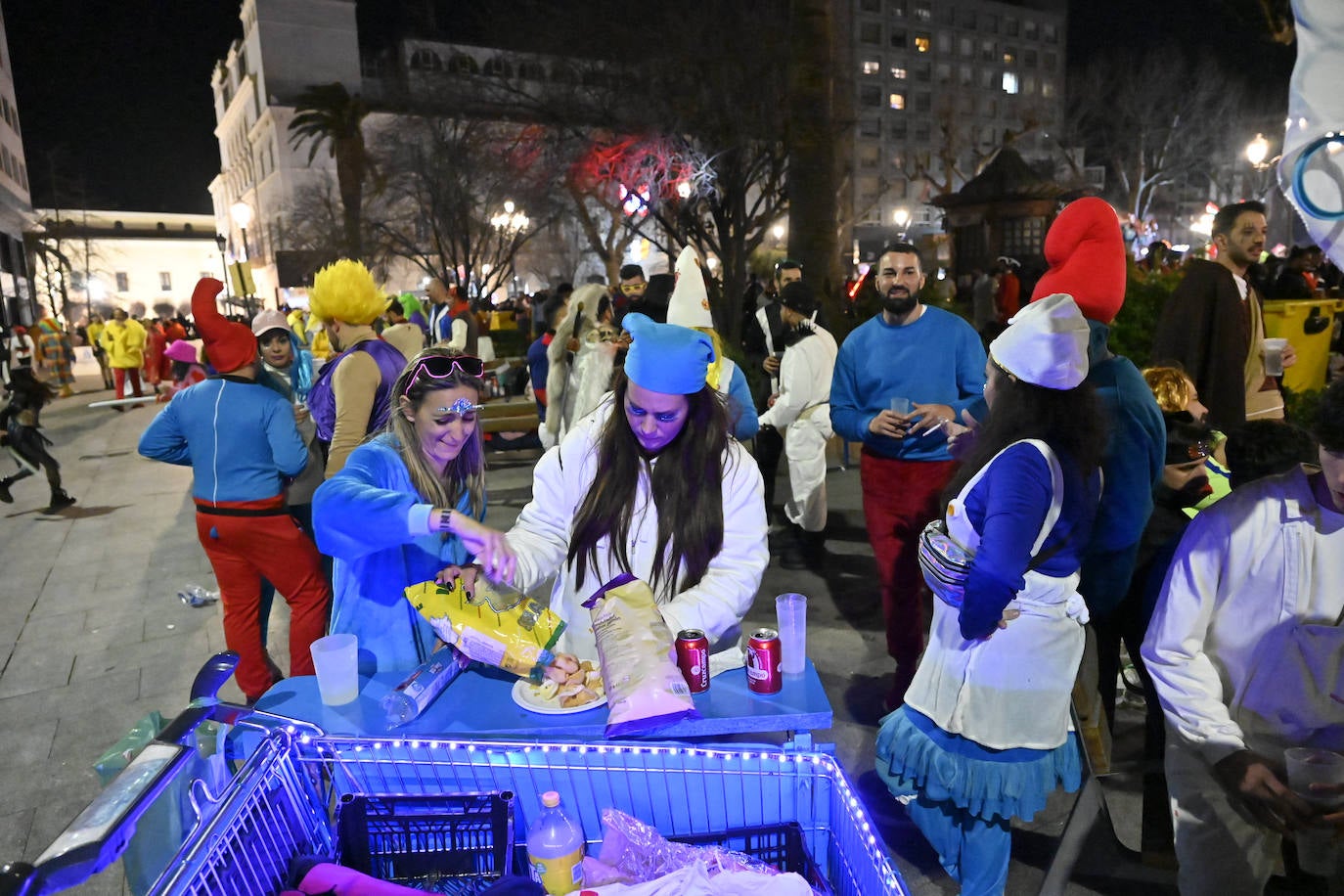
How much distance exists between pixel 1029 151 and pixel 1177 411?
79.5m

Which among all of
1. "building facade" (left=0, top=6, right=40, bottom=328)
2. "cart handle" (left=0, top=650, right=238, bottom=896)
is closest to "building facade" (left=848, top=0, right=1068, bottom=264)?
"building facade" (left=0, top=6, right=40, bottom=328)

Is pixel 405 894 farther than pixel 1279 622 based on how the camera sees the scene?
No

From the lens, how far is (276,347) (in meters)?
5.89

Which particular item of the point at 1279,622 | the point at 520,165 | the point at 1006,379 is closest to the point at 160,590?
the point at 1006,379

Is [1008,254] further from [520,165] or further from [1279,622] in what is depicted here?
[1279,622]

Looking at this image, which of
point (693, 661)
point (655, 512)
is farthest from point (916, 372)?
point (693, 661)

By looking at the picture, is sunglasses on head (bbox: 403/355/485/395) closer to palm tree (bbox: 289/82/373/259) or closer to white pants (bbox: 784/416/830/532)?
white pants (bbox: 784/416/830/532)

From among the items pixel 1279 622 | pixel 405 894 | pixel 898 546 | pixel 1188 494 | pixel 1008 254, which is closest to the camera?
pixel 405 894

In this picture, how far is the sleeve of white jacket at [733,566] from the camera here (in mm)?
2686

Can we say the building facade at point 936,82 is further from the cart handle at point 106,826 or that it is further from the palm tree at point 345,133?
the cart handle at point 106,826

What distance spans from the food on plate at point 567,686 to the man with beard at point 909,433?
7.86ft

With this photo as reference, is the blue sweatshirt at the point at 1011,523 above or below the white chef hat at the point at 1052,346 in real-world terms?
below

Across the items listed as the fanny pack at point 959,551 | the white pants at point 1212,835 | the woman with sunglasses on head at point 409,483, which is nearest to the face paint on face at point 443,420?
the woman with sunglasses on head at point 409,483

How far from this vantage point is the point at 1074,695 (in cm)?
349
